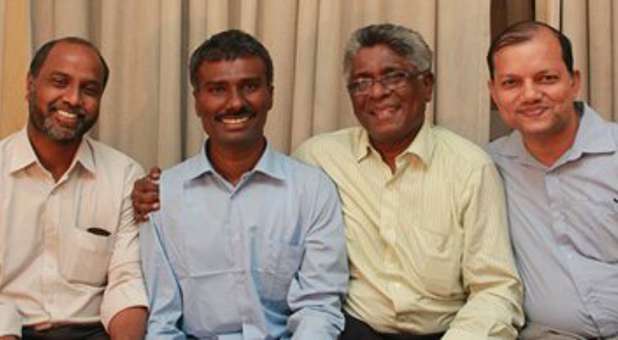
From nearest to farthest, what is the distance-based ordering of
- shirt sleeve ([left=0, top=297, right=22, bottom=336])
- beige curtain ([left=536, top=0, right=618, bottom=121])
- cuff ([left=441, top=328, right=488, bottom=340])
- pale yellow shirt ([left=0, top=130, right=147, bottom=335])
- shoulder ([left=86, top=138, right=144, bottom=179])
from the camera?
1. cuff ([left=441, top=328, right=488, bottom=340])
2. shirt sleeve ([left=0, top=297, right=22, bottom=336])
3. pale yellow shirt ([left=0, top=130, right=147, bottom=335])
4. shoulder ([left=86, top=138, right=144, bottom=179])
5. beige curtain ([left=536, top=0, right=618, bottom=121])

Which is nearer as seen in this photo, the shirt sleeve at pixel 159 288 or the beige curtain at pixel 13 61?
the shirt sleeve at pixel 159 288

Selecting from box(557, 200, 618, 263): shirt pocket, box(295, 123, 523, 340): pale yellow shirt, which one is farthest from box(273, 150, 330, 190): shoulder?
box(557, 200, 618, 263): shirt pocket

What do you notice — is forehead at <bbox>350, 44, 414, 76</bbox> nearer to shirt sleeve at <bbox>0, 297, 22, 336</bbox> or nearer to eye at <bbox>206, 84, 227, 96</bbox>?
eye at <bbox>206, 84, 227, 96</bbox>

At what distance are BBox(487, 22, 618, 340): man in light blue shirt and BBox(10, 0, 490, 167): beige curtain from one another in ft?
Answer: 1.42

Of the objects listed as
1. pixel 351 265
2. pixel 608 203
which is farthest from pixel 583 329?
pixel 351 265

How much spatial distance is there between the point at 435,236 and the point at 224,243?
0.58m

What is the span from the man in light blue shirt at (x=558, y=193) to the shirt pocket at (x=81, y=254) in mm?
1151

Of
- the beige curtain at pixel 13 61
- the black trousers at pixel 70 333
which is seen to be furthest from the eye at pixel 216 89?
the beige curtain at pixel 13 61

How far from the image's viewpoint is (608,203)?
2.13 m

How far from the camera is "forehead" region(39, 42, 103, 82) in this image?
2197 millimetres

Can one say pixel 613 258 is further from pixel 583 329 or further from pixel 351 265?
Answer: pixel 351 265

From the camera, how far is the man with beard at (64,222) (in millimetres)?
2184

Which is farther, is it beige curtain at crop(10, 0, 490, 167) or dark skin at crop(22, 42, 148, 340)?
beige curtain at crop(10, 0, 490, 167)

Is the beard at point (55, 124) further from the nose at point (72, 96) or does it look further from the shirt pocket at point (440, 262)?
the shirt pocket at point (440, 262)
